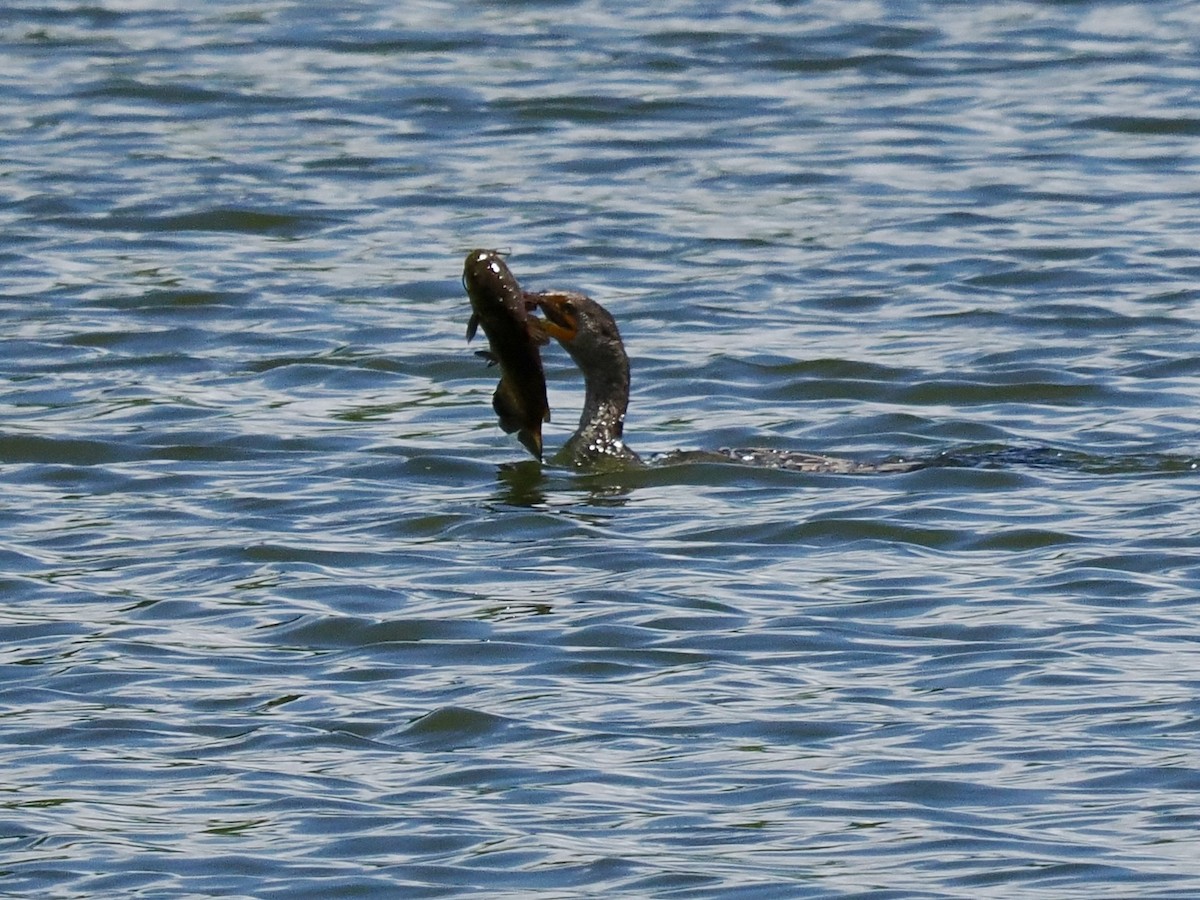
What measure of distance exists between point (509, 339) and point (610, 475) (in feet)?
2.71

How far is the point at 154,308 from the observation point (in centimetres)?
1458

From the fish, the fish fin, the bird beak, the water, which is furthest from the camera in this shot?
the bird beak

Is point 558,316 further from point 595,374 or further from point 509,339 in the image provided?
point 509,339

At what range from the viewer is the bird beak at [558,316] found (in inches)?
457

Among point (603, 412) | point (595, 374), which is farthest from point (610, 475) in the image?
point (595, 374)

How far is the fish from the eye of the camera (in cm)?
1090

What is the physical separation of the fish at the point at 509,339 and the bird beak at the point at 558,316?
1.01 feet

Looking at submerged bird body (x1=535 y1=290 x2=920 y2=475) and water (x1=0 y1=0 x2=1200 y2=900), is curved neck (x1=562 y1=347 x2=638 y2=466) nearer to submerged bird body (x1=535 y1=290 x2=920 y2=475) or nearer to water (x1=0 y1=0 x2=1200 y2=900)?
submerged bird body (x1=535 y1=290 x2=920 y2=475)

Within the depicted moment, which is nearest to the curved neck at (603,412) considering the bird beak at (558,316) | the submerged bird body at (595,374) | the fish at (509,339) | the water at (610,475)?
the submerged bird body at (595,374)

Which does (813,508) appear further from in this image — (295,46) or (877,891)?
(295,46)

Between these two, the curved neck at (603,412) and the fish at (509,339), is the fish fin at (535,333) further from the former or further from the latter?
the curved neck at (603,412)

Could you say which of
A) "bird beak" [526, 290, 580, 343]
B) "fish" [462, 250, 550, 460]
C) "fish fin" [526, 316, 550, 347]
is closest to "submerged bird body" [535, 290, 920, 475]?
"bird beak" [526, 290, 580, 343]

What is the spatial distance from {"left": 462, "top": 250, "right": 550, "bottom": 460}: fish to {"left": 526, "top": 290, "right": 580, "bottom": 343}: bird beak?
308 millimetres

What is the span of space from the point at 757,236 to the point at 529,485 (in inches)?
205
